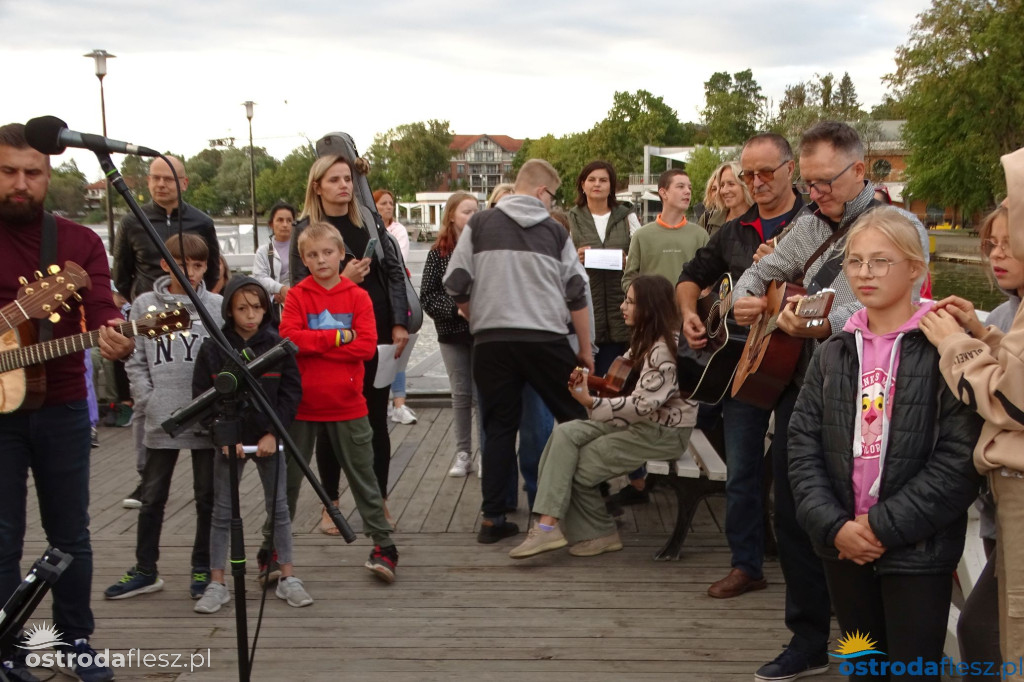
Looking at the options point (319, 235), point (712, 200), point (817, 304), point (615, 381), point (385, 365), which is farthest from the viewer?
point (712, 200)

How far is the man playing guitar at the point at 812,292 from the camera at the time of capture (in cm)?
359

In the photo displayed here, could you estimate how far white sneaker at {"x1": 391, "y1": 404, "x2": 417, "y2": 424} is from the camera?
8398mm

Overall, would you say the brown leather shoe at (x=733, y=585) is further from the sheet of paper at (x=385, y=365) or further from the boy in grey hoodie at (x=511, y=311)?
the sheet of paper at (x=385, y=365)

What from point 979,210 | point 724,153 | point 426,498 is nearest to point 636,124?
point 724,153

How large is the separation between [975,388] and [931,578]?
2.06 ft

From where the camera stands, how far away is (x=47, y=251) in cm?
360

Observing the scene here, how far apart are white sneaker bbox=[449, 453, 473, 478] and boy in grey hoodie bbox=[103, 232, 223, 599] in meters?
2.33

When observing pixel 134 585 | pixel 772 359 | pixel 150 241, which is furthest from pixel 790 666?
pixel 150 241

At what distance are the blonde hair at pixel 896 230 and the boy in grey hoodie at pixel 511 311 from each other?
2.49m

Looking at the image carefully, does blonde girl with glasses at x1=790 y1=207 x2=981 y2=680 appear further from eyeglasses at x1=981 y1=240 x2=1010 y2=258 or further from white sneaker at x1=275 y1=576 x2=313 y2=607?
white sneaker at x1=275 y1=576 x2=313 y2=607

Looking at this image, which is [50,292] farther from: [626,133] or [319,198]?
[626,133]

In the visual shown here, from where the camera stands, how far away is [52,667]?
12.6 ft

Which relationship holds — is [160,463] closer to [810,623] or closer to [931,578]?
[810,623]

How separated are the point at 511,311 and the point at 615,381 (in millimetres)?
685
